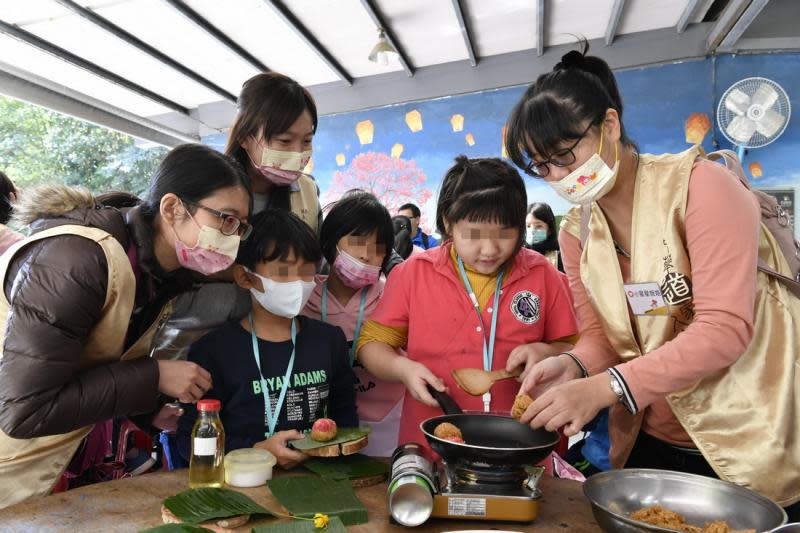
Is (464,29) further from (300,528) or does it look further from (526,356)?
(300,528)

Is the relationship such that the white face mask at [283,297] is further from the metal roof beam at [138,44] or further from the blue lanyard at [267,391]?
the metal roof beam at [138,44]

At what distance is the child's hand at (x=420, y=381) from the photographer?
163 cm

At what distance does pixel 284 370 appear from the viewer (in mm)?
1902

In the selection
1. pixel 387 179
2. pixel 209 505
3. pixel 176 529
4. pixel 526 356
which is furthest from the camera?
pixel 387 179

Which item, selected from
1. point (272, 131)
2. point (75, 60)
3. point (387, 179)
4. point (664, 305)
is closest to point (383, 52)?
point (387, 179)

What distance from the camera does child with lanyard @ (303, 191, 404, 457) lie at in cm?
227

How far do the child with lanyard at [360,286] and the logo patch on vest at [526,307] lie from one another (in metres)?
0.59

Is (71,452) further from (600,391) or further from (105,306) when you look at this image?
(600,391)

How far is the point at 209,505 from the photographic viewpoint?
1236mm

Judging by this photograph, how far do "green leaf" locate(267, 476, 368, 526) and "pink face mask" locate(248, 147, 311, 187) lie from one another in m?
1.16

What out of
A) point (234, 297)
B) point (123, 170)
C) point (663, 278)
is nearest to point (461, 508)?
point (663, 278)

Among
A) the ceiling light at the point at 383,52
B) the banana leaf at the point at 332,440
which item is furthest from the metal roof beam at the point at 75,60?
the banana leaf at the point at 332,440

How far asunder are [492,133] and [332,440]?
653 cm

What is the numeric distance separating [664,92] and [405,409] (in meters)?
6.10
